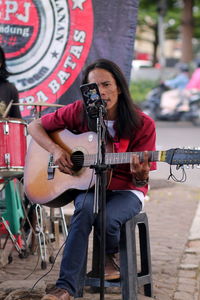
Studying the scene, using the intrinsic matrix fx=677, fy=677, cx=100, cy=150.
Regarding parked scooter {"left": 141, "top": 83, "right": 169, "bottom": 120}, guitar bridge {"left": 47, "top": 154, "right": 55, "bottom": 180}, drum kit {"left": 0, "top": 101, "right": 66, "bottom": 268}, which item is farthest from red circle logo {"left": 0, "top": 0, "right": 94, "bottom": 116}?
parked scooter {"left": 141, "top": 83, "right": 169, "bottom": 120}

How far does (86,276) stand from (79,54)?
256 centimetres

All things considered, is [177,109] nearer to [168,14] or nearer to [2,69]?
[168,14]

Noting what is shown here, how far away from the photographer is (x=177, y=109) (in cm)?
1823

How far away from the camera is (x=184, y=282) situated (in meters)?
5.01

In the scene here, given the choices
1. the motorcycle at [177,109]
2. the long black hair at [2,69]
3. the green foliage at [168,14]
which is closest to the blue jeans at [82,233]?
the long black hair at [2,69]

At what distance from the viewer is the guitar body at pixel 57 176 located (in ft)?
14.0

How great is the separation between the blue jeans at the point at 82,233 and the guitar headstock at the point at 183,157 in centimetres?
56

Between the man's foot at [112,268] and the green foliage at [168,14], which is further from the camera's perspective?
the green foliage at [168,14]

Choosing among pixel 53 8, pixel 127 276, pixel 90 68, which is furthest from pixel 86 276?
pixel 53 8

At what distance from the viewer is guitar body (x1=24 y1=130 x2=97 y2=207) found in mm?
4262

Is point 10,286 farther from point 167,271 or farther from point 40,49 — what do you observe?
point 40,49

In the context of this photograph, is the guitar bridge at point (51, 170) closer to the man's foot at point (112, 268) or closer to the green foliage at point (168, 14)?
the man's foot at point (112, 268)

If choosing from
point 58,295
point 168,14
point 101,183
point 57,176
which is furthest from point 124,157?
point 168,14

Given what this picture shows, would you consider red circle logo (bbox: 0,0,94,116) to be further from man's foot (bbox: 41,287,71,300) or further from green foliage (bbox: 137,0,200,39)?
green foliage (bbox: 137,0,200,39)
